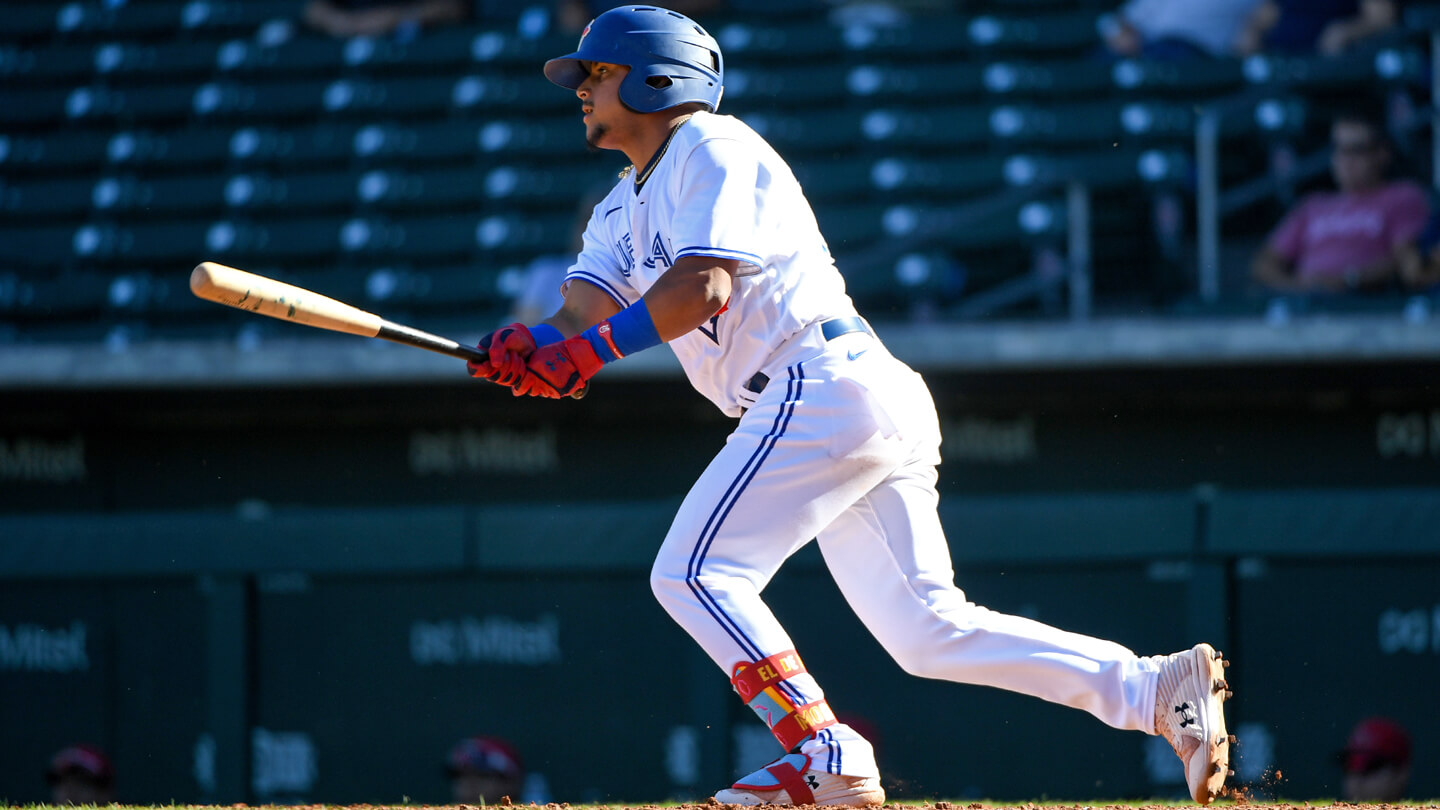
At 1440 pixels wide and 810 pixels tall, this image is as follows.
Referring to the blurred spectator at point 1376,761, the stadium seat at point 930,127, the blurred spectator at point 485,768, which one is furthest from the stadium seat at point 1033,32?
the blurred spectator at point 485,768

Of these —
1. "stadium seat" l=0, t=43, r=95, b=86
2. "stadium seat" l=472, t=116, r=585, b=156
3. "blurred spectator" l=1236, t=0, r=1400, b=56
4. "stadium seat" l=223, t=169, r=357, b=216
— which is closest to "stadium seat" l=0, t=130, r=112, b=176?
"stadium seat" l=0, t=43, r=95, b=86

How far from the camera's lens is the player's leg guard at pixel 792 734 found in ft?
8.56

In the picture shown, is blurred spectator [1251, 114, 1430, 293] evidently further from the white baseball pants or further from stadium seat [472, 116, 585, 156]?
stadium seat [472, 116, 585, 156]

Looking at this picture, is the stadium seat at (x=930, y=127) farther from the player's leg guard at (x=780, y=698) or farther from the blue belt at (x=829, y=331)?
the player's leg guard at (x=780, y=698)

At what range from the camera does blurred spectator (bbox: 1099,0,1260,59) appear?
766cm

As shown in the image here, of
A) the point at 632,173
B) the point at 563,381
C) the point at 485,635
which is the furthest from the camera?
the point at 485,635

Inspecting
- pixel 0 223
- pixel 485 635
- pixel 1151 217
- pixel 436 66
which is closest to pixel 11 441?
pixel 485 635

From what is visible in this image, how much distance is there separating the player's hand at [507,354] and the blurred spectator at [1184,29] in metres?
5.65


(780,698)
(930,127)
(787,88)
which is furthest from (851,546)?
(787,88)

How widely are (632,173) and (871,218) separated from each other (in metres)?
4.21

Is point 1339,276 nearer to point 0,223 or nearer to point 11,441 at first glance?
point 11,441

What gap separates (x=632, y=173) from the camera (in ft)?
9.90

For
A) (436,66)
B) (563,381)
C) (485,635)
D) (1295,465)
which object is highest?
(436,66)

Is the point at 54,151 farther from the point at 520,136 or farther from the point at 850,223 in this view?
the point at 850,223
